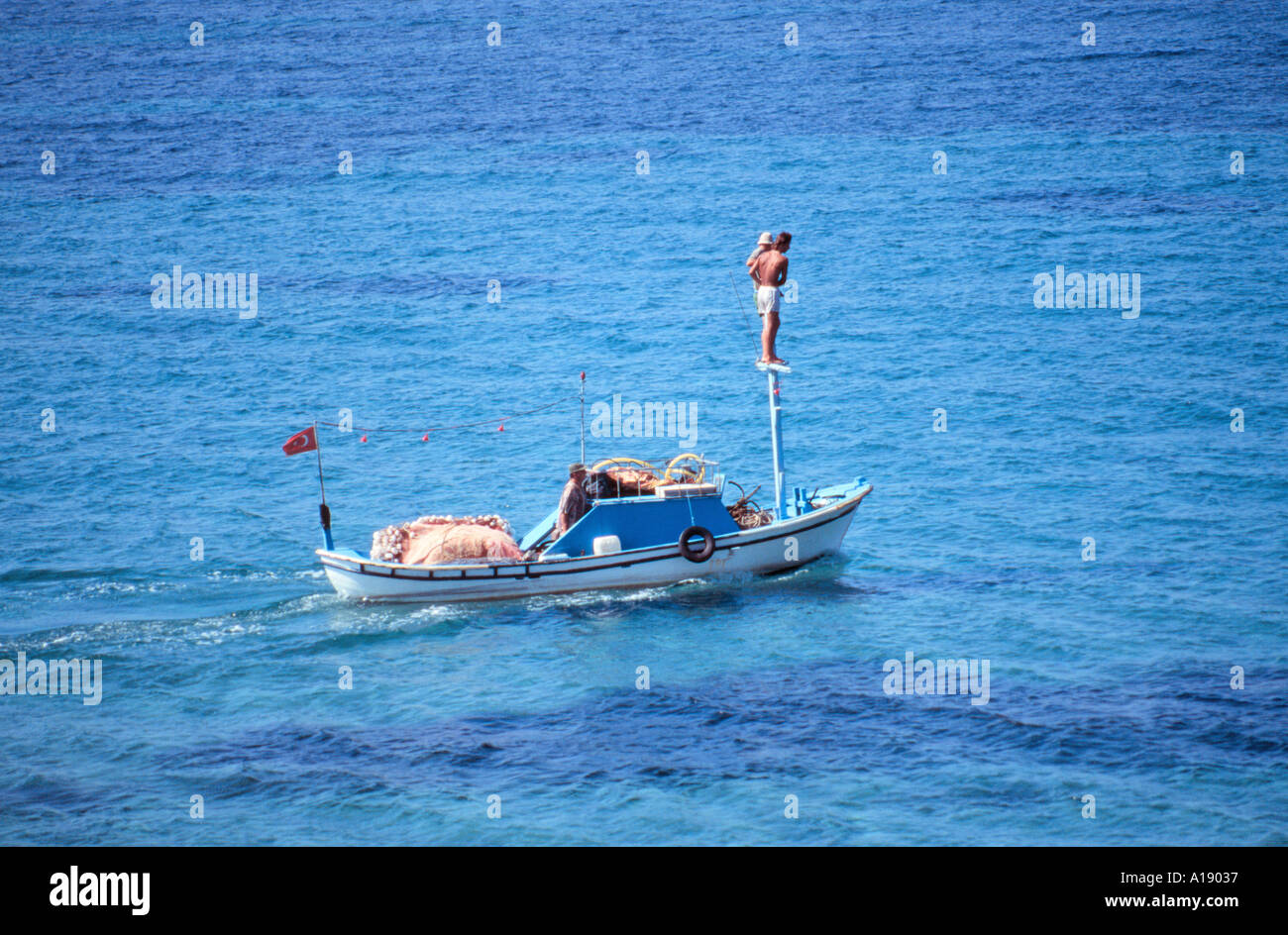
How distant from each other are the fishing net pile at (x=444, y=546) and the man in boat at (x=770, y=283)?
274 inches

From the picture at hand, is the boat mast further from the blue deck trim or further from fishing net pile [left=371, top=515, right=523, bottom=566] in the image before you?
fishing net pile [left=371, top=515, right=523, bottom=566]

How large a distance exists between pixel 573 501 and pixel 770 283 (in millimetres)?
6190

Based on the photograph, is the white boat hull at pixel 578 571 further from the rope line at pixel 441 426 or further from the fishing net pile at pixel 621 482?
the rope line at pixel 441 426

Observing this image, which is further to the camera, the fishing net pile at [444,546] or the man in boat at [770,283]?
the fishing net pile at [444,546]

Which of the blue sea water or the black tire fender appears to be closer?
the blue sea water

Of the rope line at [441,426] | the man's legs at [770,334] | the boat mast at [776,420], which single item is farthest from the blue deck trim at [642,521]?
the rope line at [441,426]

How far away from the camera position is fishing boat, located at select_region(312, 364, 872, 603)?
28.9m

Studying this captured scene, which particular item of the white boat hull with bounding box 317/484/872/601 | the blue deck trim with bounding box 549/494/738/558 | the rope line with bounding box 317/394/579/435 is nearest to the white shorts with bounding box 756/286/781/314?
the blue deck trim with bounding box 549/494/738/558

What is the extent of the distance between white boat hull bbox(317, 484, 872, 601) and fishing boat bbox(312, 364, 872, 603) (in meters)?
0.02

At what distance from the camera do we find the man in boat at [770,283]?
93.1 feet

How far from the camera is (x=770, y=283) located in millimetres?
28578

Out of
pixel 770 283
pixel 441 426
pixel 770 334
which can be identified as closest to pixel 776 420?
pixel 770 334

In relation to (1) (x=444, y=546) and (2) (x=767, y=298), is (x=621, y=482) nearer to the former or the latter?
(1) (x=444, y=546)
